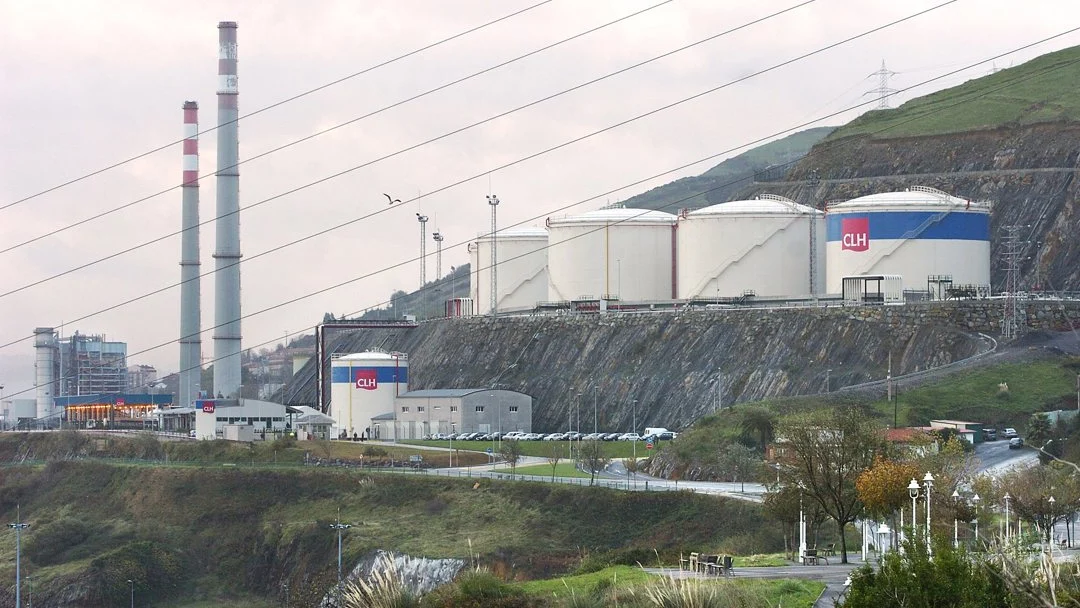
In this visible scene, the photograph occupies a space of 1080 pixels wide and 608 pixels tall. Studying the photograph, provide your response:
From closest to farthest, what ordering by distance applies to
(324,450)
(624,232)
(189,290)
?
(324,450) → (624,232) → (189,290)

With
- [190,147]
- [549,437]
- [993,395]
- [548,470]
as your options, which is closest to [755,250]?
[549,437]

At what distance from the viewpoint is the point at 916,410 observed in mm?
83562

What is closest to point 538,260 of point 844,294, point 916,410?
point 844,294

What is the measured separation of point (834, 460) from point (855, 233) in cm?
6074

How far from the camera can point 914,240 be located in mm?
103500

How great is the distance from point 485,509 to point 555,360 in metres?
38.2

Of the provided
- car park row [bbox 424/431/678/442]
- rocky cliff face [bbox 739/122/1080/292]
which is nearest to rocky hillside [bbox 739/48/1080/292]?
rocky cliff face [bbox 739/122/1080/292]

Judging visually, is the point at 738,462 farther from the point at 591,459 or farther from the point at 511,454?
the point at 511,454

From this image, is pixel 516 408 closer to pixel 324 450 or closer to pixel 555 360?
pixel 555 360

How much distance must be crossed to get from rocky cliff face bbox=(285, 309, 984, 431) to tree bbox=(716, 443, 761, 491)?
55.1 ft

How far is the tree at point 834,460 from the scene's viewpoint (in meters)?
45.2

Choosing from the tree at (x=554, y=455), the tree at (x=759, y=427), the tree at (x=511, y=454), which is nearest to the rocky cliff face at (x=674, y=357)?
the tree at (x=554, y=455)

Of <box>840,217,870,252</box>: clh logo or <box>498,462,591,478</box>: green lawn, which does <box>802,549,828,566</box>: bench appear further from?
<box>840,217,870,252</box>: clh logo

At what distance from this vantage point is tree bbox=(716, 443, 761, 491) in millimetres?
78250
